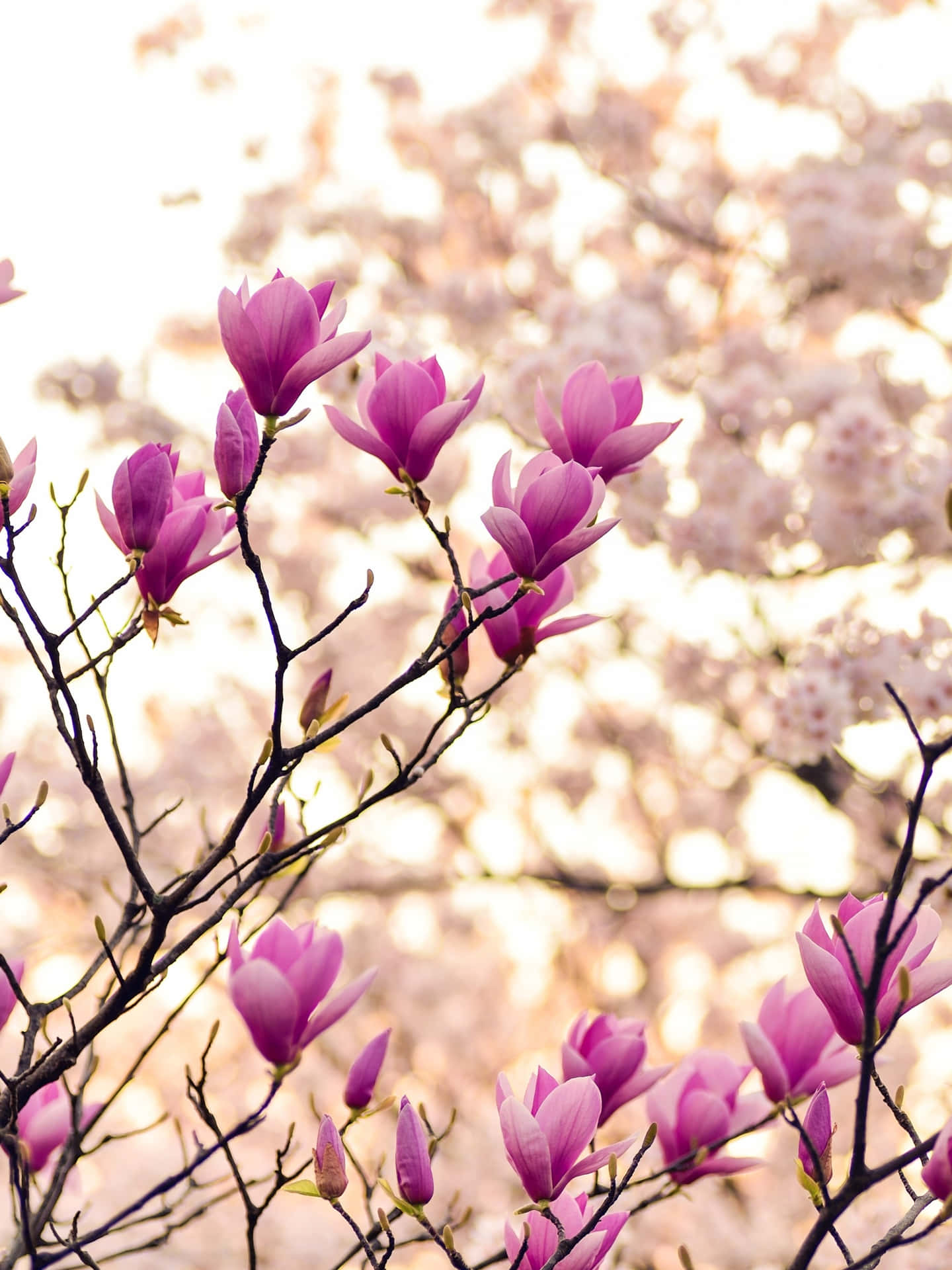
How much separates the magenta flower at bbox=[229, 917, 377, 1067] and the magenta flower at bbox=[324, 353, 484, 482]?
44cm

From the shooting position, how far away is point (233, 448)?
843mm

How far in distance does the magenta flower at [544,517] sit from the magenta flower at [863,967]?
0.37 metres

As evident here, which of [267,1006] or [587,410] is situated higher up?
[587,410]

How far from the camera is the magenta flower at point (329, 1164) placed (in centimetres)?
85

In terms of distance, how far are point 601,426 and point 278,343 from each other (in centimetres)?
32

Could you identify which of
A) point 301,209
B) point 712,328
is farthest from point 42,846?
point 712,328

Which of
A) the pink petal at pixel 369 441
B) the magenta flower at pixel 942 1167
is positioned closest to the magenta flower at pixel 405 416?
the pink petal at pixel 369 441

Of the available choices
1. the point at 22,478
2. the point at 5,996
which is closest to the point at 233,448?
the point at 22,478

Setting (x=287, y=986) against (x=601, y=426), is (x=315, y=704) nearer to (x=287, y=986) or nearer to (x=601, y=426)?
(x=287, y=986)

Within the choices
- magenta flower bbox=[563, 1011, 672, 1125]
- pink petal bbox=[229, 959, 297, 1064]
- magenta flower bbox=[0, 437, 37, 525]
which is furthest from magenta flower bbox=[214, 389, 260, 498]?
magenta flower bbox=[563, 1011, 672, 1125]

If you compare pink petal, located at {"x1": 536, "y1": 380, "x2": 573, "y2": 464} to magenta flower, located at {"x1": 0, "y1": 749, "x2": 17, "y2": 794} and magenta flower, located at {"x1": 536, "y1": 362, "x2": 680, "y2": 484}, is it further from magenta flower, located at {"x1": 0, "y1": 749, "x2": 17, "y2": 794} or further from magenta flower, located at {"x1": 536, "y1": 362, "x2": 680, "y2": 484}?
magenta flower, located at {"x1": 0, "y1": 749, "x2": 17, "y2": 794}

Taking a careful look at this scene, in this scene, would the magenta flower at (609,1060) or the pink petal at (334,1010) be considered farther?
the magenta flower at (609,1060)

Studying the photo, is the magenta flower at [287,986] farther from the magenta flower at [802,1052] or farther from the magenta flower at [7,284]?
the magenta flower at [7,284]

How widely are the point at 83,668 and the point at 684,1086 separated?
745 millimetres
